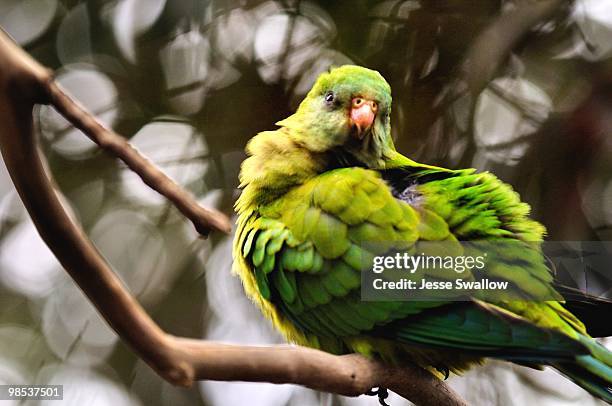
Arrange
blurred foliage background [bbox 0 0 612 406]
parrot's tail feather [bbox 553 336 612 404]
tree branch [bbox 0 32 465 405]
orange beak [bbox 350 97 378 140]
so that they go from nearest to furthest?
1. tree branch [bbox 0 32 465 405]
2. parrot's tail feather [bbox 553 336 612 404]
3. orange beak [bbox 350 97 378 140]
4. blurred foliage background [bbox 0 0 612 406]

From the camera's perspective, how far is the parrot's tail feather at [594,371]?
3.94 feet

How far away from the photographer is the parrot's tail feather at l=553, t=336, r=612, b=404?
3.94 ft

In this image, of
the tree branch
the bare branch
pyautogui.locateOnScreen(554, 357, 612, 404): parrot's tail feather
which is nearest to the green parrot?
pyautogui.locateOnScreen(554, 357, 612, 404): parrot's tail feather

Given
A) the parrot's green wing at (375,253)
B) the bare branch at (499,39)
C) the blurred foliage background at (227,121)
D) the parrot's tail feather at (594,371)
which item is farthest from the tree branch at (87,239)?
the bare branch at (499,39)

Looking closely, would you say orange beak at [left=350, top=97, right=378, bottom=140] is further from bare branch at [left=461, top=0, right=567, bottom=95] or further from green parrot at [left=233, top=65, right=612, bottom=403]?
bare branch at [left=461, top=0, right=567, bottom=95]

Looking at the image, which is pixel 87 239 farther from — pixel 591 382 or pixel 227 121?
pixel 227 121

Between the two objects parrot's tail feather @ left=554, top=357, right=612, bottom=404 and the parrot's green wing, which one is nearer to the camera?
parrot's tail feather @ left=554, top=357, right=612, bottom=404

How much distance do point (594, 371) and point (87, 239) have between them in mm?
874

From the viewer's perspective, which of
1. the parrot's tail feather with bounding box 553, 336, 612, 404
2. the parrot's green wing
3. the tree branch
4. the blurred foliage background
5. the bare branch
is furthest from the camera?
the bare branch

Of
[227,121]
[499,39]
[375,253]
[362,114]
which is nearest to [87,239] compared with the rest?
[375,253]

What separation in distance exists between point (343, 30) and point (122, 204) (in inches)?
34.9

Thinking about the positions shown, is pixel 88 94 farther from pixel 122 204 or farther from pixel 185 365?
pixel 185 365

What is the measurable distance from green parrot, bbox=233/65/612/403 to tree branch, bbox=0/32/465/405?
0.41 meters

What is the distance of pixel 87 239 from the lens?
0.83m
